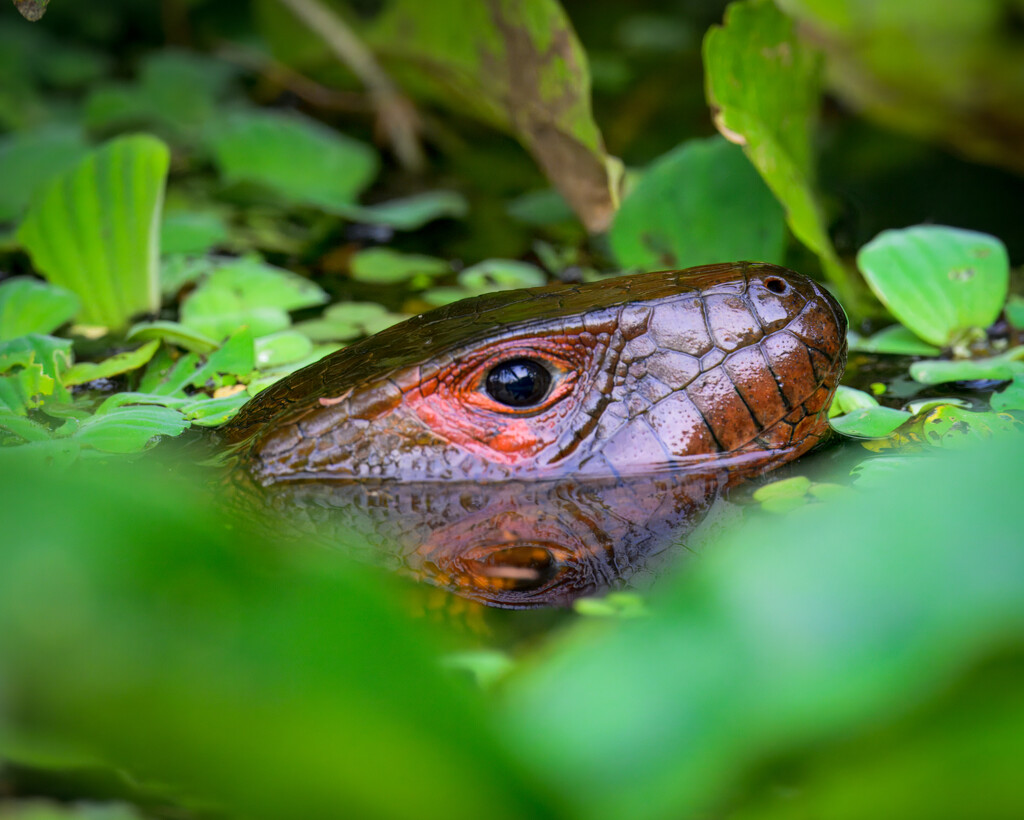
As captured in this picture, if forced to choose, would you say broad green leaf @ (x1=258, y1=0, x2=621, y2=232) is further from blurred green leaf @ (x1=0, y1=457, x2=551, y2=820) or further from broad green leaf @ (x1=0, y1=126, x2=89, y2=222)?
blurred green leaf @ (x1=0, y1=457, x2=551, y2=820)

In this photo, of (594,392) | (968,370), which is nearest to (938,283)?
(968,370)

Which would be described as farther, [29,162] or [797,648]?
[29,162]

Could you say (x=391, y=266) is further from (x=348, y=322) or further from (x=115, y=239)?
(x=115, y=239)

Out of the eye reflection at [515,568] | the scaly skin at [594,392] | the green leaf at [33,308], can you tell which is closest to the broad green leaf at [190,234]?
the green leaf at [33,308]

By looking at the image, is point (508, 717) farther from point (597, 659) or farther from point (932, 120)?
point (932, 120)

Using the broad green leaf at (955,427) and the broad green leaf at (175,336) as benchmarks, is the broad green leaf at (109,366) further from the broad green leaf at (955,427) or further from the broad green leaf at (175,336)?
the broad green leaf at (955,427)

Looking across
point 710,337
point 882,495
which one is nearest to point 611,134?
point 710,337

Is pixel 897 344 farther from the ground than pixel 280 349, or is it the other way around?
pixel 897 344
